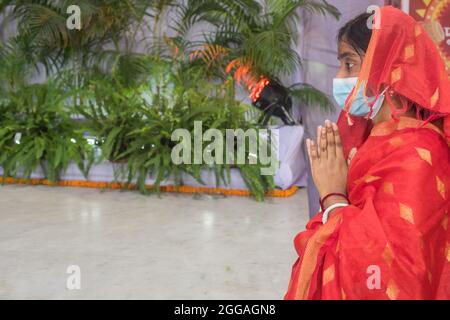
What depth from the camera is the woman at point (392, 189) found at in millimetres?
1393

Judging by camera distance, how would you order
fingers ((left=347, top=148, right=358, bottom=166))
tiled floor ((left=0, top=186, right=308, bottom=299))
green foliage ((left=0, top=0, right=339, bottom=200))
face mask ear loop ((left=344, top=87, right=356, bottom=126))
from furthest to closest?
green foliage ((left=0, top=0, right=339, bottom=200)) < tiled floor ((left=0, top=186, right=308, bottom=299)) < fingers ((left=347, top=148, right=358, bottom=166)) < face mask ear loop ((left=344, top=87, right=356, bottom=126))

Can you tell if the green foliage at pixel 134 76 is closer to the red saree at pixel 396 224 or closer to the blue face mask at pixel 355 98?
the blue face mask at pixel 355 98

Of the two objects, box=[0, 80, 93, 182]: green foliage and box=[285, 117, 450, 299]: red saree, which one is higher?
box=[0, 80, 93, 182]: green foliage

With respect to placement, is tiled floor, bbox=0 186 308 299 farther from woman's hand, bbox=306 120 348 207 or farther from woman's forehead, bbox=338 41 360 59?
woman's forehead, bbox=338 41 360 59

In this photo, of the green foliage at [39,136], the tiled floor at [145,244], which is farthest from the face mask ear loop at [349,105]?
the green foliage at [39,136]

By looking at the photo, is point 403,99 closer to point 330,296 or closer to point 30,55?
point 330,296

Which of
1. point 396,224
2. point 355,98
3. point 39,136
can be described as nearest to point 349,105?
point 355,98

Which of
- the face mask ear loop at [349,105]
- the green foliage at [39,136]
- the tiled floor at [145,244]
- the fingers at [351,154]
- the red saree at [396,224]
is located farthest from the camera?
the green foliage at [39,136]

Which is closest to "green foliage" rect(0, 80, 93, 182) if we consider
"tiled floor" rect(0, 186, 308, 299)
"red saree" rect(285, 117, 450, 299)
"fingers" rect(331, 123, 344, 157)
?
"tiled floor" rect(0, 186, 308, 299)

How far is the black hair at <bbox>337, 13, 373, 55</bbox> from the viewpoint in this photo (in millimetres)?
1604

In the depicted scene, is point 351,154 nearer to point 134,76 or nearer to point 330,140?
point 330,140

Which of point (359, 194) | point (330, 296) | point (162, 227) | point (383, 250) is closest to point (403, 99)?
point (359, 194)

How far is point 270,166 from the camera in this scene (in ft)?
19.5
